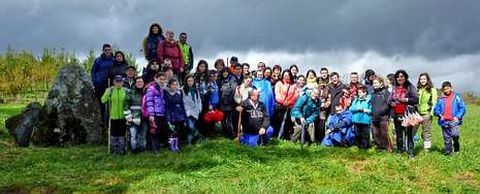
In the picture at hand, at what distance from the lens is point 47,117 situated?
17641 millimetres

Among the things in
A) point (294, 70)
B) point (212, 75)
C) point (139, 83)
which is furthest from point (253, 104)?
point (139, 83)

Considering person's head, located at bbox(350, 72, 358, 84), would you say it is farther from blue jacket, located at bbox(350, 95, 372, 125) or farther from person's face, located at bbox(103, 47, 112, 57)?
person's face, located at bbox(103, 47, 112, 57)

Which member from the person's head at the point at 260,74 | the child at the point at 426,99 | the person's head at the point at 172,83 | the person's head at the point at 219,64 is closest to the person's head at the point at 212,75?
the person's head at the point at 219,64

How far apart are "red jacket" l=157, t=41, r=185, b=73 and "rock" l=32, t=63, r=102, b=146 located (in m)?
2.53

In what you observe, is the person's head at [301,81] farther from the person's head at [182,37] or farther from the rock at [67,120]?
the rock at [67,120]

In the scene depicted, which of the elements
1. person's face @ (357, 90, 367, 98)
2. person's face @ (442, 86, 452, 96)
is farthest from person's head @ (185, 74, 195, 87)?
person's face @ (442, 86, 452, 96)

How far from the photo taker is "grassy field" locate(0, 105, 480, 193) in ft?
39.5

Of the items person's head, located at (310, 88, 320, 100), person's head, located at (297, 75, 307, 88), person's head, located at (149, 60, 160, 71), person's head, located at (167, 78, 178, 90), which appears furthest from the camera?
person's head, located at (297, 75, 307, 88)

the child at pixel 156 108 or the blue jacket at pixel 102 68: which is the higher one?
the blue jacket at pixel 102 68

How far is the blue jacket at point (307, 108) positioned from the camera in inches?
669

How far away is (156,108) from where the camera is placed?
15539 mm

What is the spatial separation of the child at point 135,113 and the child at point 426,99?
24.2 ft

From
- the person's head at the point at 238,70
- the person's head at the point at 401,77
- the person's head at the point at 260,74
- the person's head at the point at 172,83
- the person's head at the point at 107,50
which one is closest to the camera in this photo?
the person's head at the point at 401,77

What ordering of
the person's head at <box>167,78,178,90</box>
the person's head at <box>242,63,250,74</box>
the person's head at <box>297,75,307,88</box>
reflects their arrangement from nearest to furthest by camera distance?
1. the person's head at <box>167,78,178,90</box>
2. the person's head at <box>297,75,307,88</box>
3. the person's head at <box>242,63,250,74</box>
